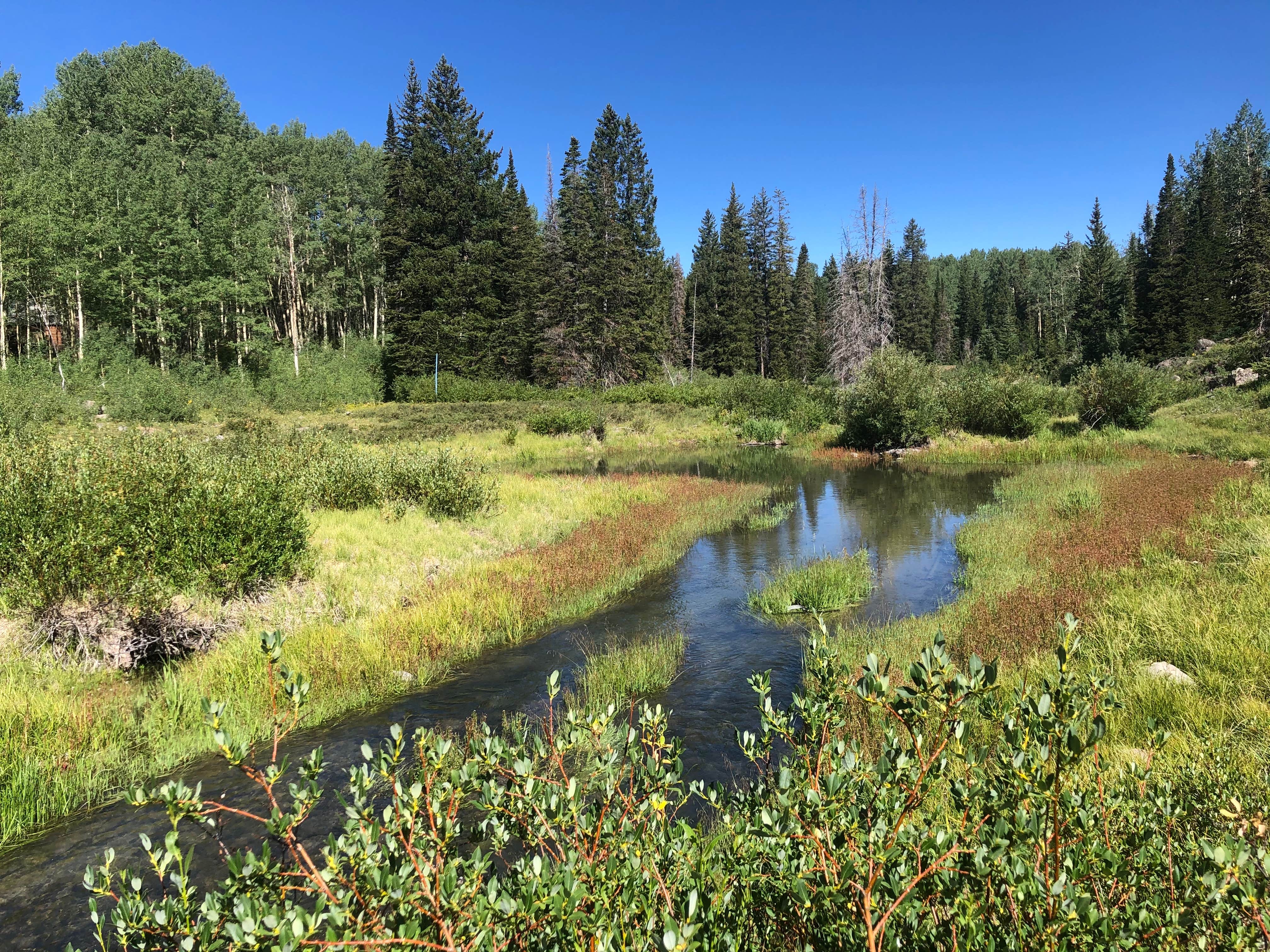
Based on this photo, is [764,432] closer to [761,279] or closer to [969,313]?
[761,279]

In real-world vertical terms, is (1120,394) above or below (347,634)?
above

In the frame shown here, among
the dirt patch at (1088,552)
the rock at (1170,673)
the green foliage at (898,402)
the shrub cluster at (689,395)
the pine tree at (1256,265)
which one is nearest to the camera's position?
the rock at (1170,673)

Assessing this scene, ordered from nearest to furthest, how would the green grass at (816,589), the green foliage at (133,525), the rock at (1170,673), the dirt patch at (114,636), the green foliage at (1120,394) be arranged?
the rock at (1170,673), the dirt patch at (114,636), the green foliage at (133,525), the green grass at (816,589), the green foliage at (1120,394)

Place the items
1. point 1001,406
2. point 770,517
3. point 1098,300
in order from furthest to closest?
point 1098,300
point 1001,406
point 770,517

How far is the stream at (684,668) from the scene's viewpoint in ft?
16.3

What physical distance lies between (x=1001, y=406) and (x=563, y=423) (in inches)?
877

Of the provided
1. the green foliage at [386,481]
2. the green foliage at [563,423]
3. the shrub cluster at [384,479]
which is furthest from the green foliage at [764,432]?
the green foliage at [386,481]

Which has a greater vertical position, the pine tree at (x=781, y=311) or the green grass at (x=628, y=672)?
the pine tree at (x=781, y=311)

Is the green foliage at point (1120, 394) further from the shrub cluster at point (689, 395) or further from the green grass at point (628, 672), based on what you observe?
the green grass at point (628, 672)

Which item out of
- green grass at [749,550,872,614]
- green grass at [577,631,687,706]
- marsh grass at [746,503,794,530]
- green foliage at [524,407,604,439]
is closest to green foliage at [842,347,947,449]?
Answer: marsh grass at [746,503,794,530]

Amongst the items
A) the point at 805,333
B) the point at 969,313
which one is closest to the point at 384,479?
the point at 805,333

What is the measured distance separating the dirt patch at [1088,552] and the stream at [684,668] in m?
1.72

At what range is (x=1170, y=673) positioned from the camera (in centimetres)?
627

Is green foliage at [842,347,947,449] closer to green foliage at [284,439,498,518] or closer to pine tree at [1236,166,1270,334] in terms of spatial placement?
green foliage at [284,439,498,518]
